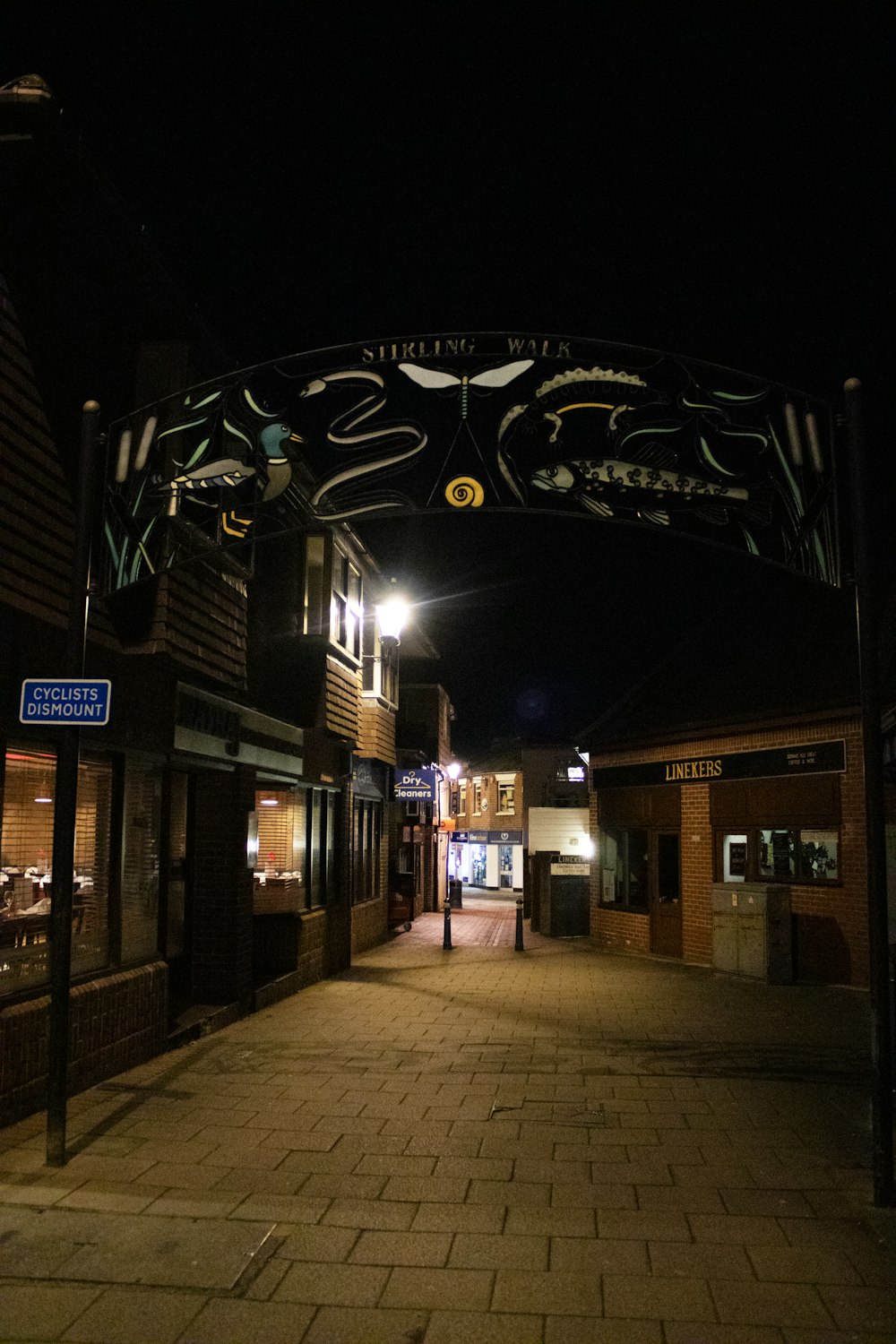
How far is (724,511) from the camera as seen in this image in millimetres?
7238

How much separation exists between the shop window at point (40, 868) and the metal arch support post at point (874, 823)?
5.29 metres

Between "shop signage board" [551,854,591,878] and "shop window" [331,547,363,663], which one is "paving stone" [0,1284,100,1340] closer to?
"shop window" [331,547,363,663]

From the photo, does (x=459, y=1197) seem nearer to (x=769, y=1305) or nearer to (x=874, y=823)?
(x=769, y=1305)

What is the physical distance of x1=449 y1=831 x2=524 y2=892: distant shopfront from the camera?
52.0 metres

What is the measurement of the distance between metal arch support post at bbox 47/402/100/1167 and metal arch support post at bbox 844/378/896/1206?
4732 mm

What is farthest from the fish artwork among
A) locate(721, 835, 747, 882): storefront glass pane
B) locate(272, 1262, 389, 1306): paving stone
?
locate(721, 835, 747, 882): storefront glass pane

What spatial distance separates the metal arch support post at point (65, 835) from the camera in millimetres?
5953

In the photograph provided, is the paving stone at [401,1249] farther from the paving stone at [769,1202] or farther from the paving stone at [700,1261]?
the paving stone at [769,1202]

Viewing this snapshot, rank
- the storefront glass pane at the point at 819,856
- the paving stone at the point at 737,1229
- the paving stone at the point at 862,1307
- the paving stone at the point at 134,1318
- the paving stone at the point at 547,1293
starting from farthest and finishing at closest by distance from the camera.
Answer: the storefront glass pane at the point at 819,856
the paving stone at the point at 737,1229
the paving stone at the point at 547,1293
the paving stone at the point at 862,1307
the paving stone at the point at 134,1318

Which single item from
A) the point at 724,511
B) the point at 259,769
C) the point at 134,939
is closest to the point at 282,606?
the point at 259,769

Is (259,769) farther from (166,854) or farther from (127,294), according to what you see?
(127,294)

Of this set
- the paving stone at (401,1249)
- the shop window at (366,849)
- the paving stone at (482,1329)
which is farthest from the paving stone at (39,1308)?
the shop window at (366,849)

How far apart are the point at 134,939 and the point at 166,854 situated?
3.32 feet

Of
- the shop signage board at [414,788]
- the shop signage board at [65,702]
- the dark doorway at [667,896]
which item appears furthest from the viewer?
the shop signage board at [414,788]
